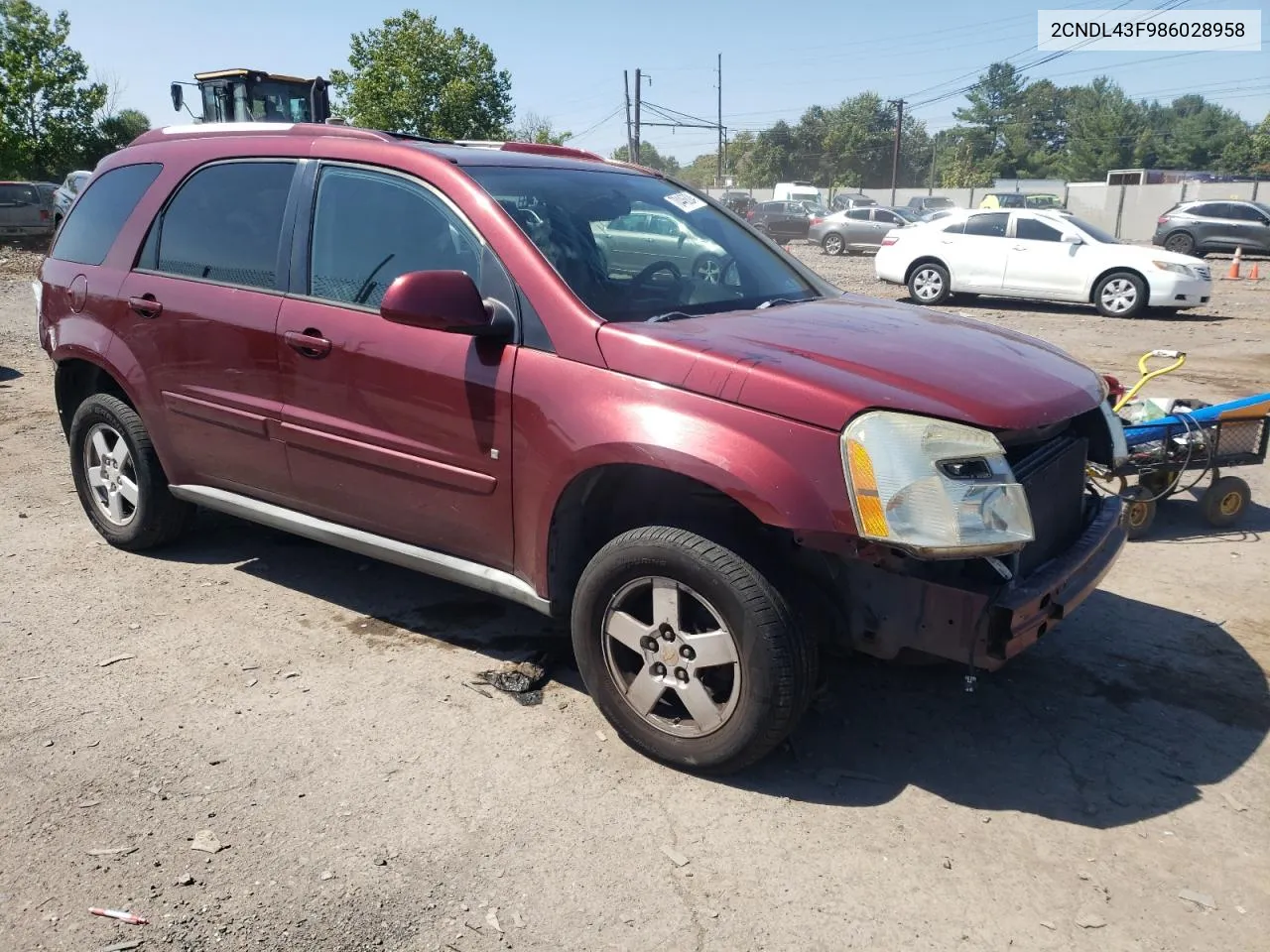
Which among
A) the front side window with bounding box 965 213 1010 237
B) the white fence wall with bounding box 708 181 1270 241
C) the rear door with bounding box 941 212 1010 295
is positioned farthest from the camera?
the white fence wall with bounding box 708 181 1270 241

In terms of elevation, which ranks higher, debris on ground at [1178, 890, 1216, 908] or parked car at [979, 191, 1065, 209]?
parked car at [979, 191, 1065, 209]

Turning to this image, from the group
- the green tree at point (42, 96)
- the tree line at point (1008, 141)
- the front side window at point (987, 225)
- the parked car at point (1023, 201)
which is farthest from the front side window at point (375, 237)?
the tree line at point (1008, 141)

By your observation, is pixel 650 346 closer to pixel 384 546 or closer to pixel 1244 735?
pixel 384 546

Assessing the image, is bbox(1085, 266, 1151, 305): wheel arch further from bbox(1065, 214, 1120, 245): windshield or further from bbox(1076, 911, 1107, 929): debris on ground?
bbox(1076, 911, 1107, 929): debris on ground

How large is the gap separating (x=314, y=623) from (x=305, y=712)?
0.79m

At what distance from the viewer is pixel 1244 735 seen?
3.49 meters

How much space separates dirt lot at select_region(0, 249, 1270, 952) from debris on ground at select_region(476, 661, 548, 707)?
0.08 metres

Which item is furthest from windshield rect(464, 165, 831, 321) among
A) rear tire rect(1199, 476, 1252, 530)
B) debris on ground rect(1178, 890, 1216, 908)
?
rear tire rect(1199, 476, 1252, 530)

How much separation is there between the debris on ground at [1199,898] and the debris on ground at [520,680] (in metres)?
2.07

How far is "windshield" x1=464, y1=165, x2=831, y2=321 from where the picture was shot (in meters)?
3.57

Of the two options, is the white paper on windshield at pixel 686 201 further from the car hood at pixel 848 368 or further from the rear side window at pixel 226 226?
the rear side window at pixel 226 226

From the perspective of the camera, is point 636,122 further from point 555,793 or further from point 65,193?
point 555,793

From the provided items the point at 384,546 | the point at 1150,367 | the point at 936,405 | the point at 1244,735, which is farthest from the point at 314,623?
the point at 1150,367

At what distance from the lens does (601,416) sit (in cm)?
Result: 318
